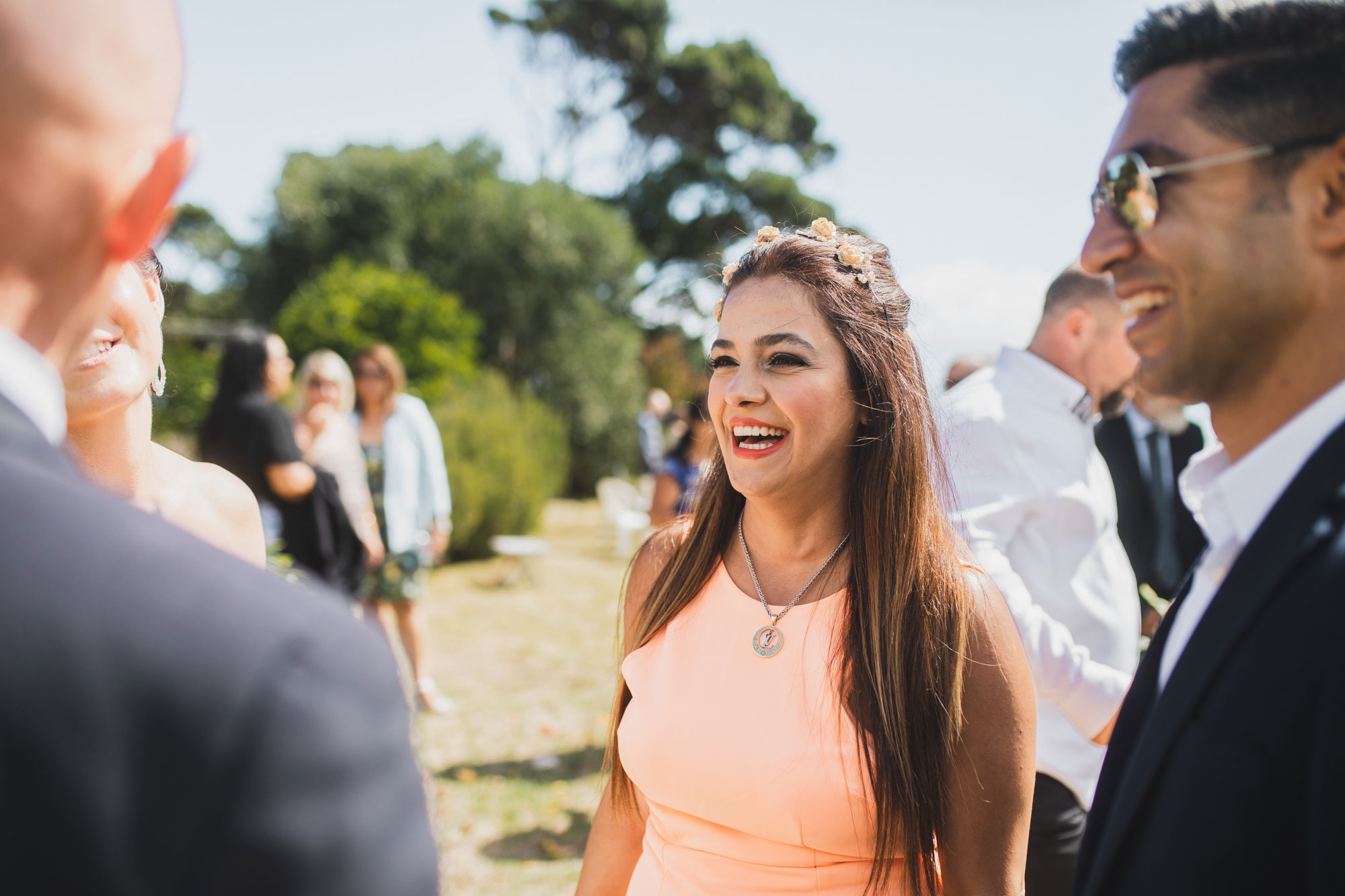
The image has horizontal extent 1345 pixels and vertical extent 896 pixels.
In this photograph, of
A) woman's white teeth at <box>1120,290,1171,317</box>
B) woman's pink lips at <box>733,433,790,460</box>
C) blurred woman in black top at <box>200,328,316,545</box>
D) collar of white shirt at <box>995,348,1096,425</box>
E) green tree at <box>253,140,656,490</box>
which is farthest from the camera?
green tree at <box>253,140,656,490</box>

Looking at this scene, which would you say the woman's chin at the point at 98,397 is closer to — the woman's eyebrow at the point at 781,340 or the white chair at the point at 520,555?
the woman's eyebrow at the point at 781,340

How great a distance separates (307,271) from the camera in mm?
22562

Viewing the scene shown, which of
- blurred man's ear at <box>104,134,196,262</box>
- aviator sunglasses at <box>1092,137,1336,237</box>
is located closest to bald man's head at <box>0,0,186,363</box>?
blurred man's ear at <box>104,134,196,262</box>

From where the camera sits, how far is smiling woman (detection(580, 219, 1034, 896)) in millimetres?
1853

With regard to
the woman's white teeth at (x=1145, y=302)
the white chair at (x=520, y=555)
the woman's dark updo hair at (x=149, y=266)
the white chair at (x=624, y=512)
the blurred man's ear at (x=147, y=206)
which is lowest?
the white chair at (x=520, y=555)

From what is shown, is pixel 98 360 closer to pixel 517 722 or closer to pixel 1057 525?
pixel 1057 525

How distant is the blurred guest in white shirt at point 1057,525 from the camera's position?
7.86ft

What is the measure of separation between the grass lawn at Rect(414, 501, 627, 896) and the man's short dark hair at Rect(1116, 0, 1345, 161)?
250cm

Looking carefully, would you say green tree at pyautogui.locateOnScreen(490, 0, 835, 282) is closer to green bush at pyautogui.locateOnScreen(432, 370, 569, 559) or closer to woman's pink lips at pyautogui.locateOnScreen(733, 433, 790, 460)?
green bush at pyautogui.locateOnScreen(432, 370, 569, 559)

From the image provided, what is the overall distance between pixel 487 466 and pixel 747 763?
1129cm

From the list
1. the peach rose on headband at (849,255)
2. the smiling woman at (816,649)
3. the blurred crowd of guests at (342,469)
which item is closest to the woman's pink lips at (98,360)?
the smiling woman at (816,649)

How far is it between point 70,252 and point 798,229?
6.64 ft

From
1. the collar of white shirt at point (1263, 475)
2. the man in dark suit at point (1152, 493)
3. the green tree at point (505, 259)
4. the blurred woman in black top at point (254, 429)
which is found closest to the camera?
the collar of white shirt at point (1263, 475)

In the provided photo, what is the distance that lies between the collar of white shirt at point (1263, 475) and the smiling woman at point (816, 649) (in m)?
0.78
